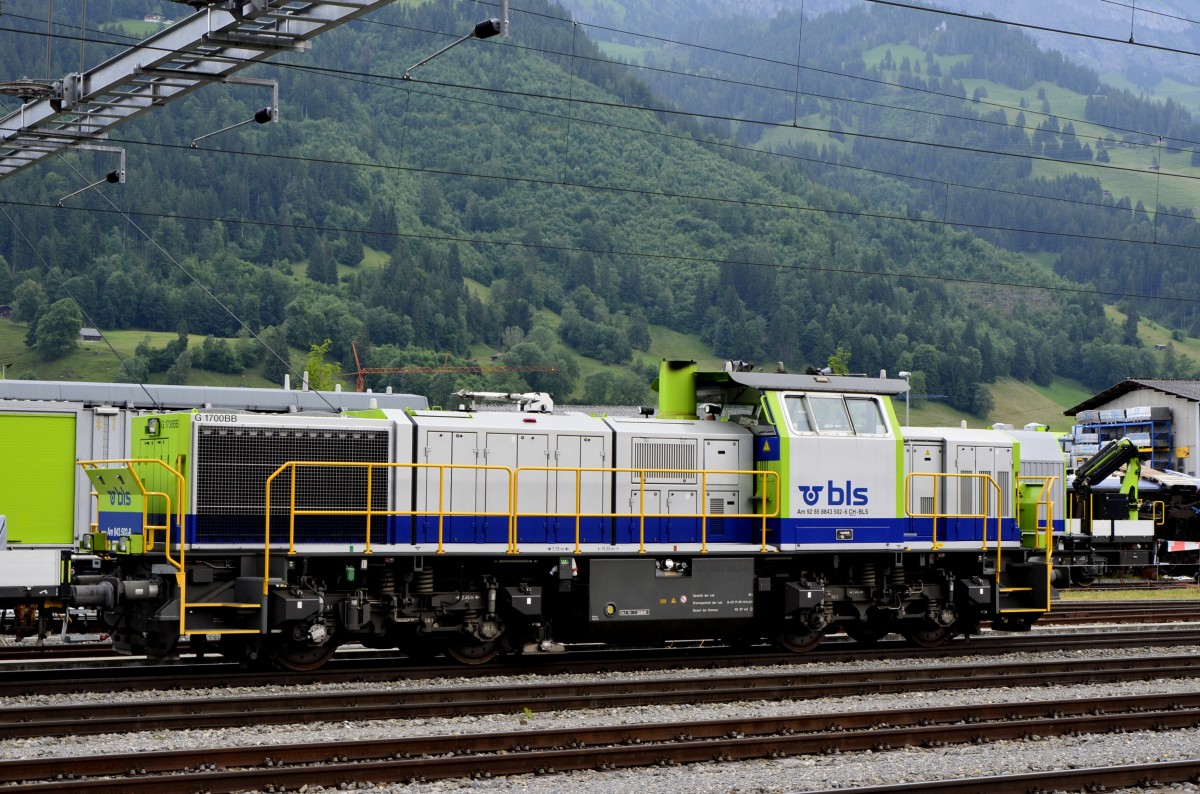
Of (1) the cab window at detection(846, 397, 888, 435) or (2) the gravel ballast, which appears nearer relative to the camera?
(2) the gravel ballast

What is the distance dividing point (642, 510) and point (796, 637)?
127 inches

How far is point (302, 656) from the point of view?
14.2 meters

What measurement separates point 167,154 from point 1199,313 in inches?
5161

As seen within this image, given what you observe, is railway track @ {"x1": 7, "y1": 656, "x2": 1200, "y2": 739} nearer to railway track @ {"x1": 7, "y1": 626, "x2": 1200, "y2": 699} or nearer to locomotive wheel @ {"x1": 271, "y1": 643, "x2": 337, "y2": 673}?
railway track @ {"x1": 7, "y1": 626, "x2": 1200, "y2": 699}

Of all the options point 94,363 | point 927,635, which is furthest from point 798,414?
point 94,363

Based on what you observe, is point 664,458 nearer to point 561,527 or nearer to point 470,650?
point 561,527

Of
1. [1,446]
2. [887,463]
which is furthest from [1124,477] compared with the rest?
[1,446]

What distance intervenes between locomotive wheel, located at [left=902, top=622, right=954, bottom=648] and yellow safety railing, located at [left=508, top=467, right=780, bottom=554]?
3.02 meters

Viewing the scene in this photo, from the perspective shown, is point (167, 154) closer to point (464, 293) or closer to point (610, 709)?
point (464, 293)

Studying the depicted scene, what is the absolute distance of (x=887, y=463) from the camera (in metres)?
16.5

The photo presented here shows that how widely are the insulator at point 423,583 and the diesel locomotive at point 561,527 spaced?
0.03 m

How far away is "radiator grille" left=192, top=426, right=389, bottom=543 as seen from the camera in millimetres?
13719

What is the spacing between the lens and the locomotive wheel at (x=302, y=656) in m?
14.1

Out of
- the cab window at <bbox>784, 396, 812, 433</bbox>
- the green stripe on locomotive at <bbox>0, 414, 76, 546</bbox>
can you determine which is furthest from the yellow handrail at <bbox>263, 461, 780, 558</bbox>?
the green stripe on locomotive at <bbox>0, 414, 76, 546</bbox>
